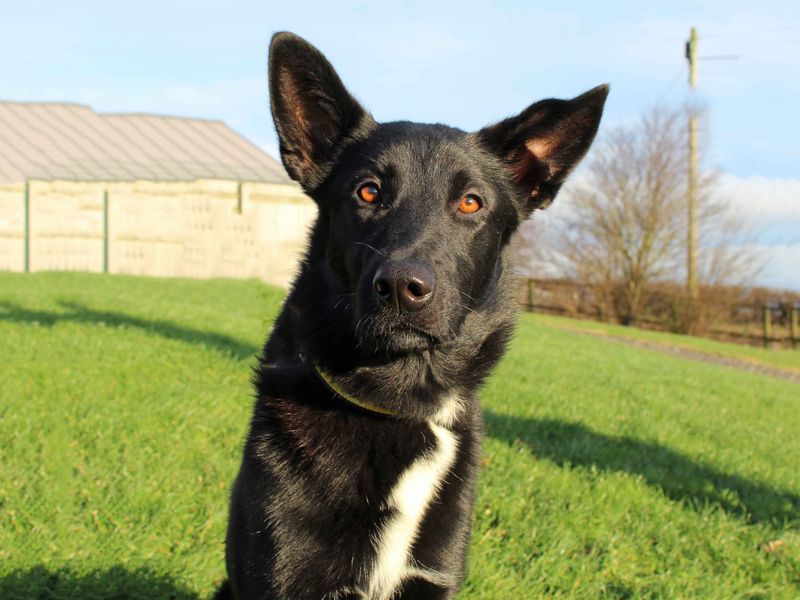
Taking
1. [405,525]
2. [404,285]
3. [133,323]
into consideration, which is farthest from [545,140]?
[133,323]

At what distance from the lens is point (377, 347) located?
276 cm

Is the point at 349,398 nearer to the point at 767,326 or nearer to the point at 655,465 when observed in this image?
the point at 655,465

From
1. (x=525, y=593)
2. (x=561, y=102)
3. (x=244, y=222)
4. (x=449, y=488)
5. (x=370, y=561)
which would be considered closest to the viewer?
(x=370, y=561)

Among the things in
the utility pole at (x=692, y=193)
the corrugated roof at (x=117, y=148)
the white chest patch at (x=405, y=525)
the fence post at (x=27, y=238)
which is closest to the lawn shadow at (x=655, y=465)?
the white chest patch at (x=405, y=525)

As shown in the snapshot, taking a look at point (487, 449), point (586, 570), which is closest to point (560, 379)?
point (487, 449)

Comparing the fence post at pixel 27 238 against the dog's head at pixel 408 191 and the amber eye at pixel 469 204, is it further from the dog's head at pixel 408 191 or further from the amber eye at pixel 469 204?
the amber eye at pixel 469 204

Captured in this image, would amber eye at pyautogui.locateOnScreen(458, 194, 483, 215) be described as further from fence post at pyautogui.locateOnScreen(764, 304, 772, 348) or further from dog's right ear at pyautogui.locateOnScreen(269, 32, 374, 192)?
fence post at pyautogui.locateOnScreen(764, 304, 772, 348)

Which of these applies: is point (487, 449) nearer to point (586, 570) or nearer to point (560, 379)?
point (586, 570)

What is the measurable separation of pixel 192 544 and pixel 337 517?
1634 mm

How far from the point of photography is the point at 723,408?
1025cm

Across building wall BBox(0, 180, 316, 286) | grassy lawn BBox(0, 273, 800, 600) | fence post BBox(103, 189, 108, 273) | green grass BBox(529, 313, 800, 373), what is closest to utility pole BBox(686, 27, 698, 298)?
green grass BBox(529, 313, 800, 373)

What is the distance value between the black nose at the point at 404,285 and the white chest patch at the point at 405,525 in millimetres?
608

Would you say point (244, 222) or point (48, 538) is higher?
point (244, 222)

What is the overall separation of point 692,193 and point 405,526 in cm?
3051
